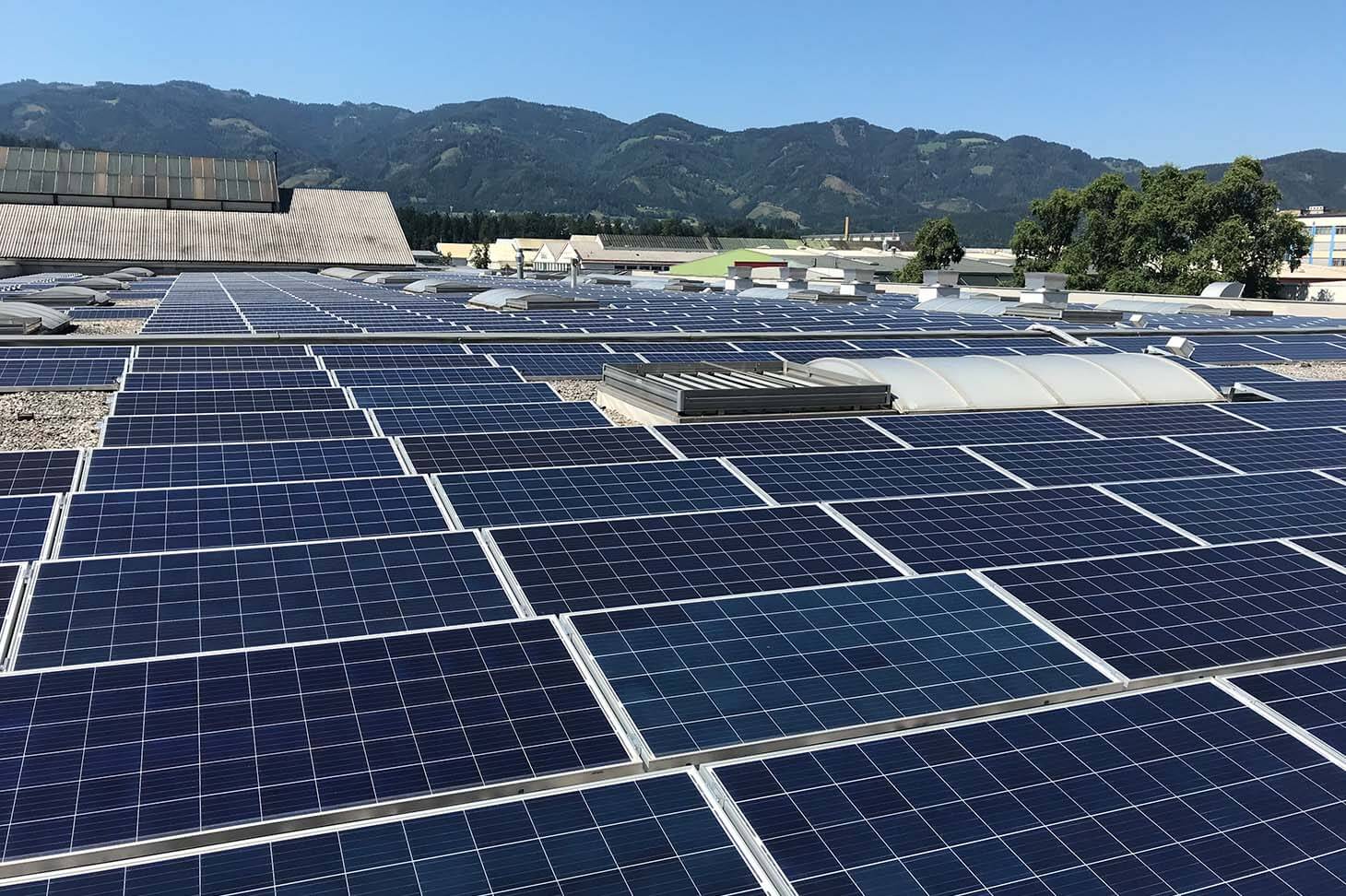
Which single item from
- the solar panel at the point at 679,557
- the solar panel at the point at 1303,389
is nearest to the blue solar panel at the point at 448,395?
the solar panel at the point at 679,557

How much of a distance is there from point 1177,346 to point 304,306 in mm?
36103

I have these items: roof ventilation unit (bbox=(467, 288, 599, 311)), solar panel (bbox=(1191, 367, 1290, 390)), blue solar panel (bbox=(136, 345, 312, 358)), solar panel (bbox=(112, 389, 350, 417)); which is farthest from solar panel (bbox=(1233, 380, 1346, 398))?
roof ventilation unit (bbox=(467, 288, 599, 311))

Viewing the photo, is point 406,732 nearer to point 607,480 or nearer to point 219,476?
point 607,480

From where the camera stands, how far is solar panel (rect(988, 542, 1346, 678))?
34.3ft

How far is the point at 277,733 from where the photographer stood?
8.20m

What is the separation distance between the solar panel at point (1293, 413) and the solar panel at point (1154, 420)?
2.30 ft

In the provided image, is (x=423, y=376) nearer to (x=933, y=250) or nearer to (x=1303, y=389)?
(x=1303, y=389)

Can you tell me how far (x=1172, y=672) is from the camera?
9.93 m

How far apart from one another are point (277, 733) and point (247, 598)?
9.51 ft

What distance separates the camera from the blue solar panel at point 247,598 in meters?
9.71

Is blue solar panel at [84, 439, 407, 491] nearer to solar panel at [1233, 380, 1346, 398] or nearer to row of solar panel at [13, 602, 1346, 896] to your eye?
row of solar panel at [13, 602, 1346, 896]

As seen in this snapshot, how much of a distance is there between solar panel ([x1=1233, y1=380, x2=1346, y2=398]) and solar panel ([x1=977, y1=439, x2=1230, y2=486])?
9.23 m

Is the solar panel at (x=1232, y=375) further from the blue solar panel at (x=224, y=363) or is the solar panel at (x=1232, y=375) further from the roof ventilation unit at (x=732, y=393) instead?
the blue solar panel at (x=224, y=363)

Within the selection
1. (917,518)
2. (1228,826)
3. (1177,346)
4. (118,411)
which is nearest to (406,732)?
(1228,826)
